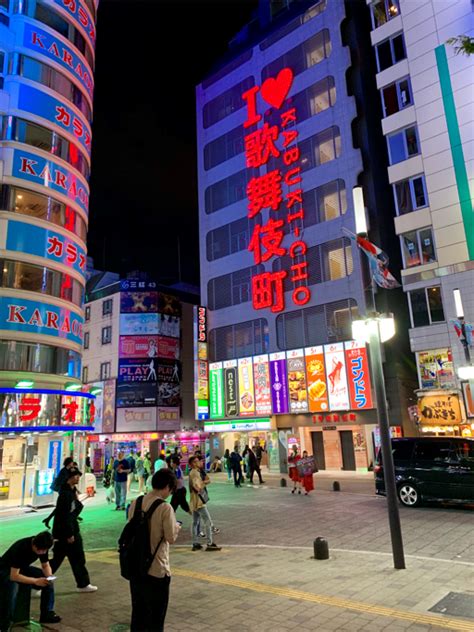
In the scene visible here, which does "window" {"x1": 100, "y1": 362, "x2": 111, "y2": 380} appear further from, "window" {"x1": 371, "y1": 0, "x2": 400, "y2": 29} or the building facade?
"window" {"x1": 371, "y1": 0, "x2": 400, "y2": 29}

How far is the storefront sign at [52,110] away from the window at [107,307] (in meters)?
22.3

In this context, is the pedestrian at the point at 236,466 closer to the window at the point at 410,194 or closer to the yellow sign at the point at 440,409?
the yellow sign at the point at 440,409

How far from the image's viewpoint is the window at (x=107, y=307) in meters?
48.3

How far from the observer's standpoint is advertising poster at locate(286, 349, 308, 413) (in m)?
30.5

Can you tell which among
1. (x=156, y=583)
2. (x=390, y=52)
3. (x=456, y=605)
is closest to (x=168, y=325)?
(x=390, y=52)

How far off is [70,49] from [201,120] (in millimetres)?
16818

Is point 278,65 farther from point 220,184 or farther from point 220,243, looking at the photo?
point 220,243

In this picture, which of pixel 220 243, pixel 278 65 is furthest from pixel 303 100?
pixel 220 243

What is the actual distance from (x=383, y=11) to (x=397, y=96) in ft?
20.8

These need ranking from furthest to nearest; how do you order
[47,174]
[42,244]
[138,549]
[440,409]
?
1. [440,409]
2. [47,174]
3. [42,244]
4. [138,549]

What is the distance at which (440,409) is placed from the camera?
24.9 metres

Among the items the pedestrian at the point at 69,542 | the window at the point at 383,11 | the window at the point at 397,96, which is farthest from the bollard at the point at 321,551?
the window at the point at 383,11

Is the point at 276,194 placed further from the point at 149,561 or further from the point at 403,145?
the point at 149,561

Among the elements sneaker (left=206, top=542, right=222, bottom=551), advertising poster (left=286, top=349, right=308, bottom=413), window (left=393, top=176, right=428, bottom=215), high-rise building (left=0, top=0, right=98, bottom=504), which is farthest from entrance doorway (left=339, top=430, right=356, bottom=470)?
sneaker (left=206, top=542, right=222, bottom=551)
